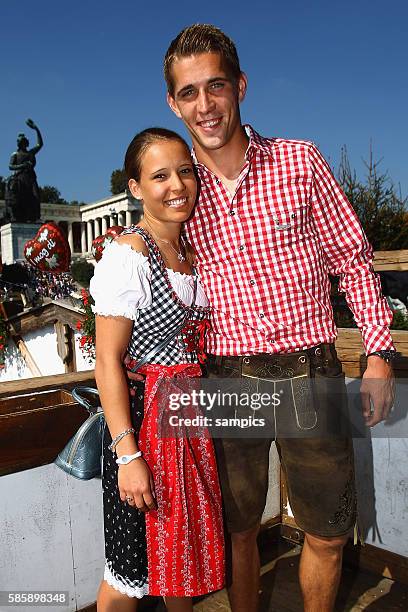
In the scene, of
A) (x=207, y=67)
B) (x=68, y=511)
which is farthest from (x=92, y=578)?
(x=207, y=67)

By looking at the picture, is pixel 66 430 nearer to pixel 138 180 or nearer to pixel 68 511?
pixel 68 511

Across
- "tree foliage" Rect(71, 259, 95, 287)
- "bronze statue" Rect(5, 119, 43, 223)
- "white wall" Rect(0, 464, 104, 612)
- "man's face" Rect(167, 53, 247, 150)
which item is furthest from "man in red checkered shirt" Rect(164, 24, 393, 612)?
"tree foliage" Rect(71, 259, 95, 287)

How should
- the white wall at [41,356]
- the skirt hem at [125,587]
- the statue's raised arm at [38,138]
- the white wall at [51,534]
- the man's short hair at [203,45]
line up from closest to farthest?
the skirt hem at [125,587]
the man's short hair at [203,45]
the white wall at [51,534]
the white wall at [41,356]
the statue's raised arm at [38,138]

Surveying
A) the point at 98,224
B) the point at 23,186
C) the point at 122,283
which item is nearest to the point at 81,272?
the point at 23,186

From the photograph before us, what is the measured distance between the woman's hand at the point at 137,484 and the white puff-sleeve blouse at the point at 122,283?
51 centimetres

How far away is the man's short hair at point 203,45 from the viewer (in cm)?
220

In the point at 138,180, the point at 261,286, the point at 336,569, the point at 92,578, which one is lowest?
the point at 92,578

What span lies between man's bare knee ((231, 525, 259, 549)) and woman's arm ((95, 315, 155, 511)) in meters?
0.62

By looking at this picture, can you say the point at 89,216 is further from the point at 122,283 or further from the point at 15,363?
the point at 122,283

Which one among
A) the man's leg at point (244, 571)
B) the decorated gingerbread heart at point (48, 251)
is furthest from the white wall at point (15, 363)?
the man's leg at point (244, 571)

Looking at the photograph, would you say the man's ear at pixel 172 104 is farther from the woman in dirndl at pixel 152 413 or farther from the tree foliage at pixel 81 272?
the tree foliage at pixel 81 272

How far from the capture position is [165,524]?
200 cm

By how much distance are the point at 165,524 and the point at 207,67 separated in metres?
1.73

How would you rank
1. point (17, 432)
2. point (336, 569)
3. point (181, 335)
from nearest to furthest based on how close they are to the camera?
point (181, 335) → point (336, 569) → point (17, 432)
